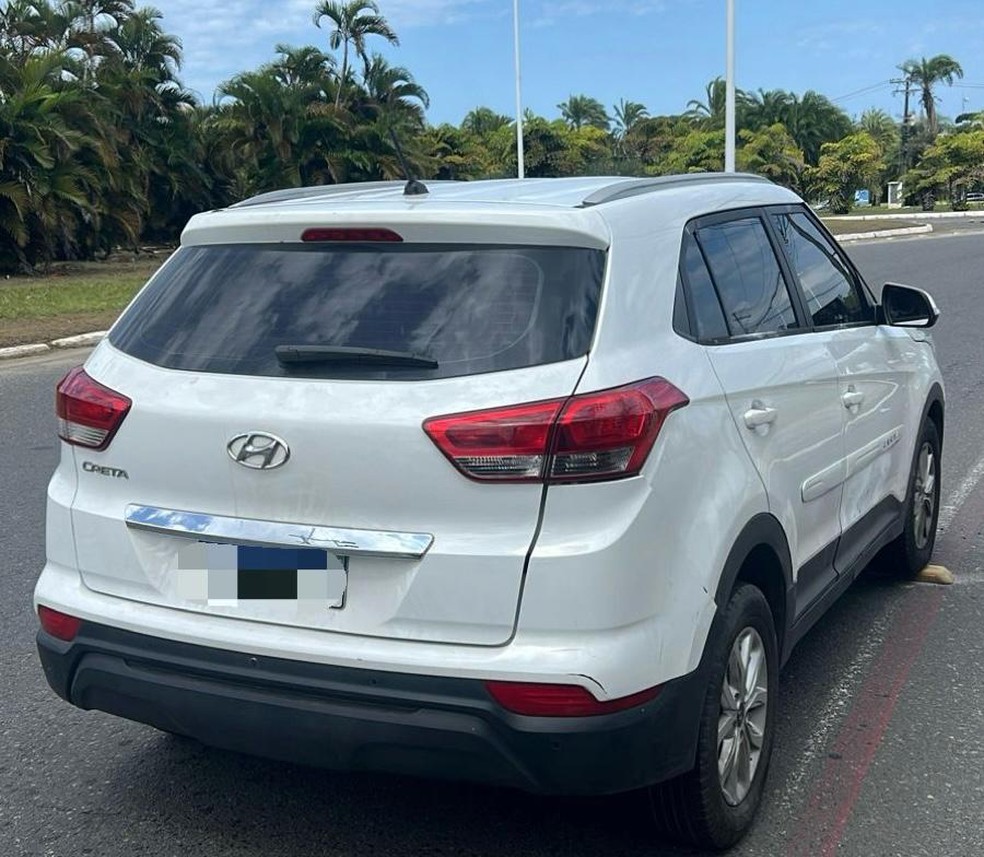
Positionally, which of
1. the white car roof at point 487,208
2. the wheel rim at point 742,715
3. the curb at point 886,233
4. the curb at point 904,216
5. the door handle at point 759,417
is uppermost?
the white car roof at point 487,208

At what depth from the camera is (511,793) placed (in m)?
3.38

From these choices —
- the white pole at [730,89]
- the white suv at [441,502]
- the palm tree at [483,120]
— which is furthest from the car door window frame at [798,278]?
the palm tree at [483,120]

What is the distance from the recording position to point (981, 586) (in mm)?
5215

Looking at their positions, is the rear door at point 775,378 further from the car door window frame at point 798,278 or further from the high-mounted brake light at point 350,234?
the high-mounted brake light at point 350,234

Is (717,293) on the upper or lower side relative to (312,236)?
lower

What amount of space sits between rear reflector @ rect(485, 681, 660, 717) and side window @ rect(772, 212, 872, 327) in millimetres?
1879

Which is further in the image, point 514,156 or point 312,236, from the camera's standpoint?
point 514,156

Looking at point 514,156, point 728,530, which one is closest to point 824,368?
point 728,530

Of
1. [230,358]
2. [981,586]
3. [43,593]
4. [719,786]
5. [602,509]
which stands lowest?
[981,586]

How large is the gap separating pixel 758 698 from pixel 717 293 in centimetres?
113

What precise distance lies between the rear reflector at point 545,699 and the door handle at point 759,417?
3.04 ft

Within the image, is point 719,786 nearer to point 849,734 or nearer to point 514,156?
point 849,734

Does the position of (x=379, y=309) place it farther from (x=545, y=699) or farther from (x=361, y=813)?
(x=361, y=813)

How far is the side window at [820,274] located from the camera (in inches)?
157
